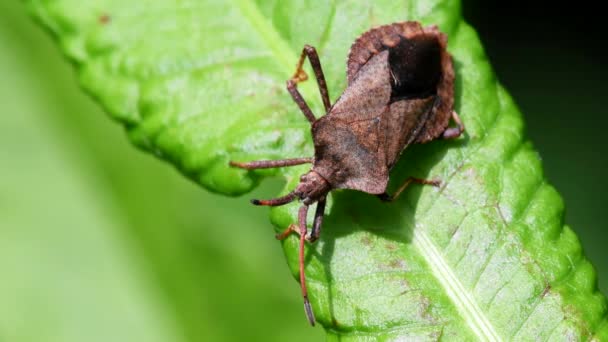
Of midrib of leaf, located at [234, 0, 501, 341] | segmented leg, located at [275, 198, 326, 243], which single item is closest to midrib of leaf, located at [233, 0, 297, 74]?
midrib of leaf, located at [234, 0, 501, 341]

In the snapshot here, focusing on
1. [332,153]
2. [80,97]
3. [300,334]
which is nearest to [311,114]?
[332,153]

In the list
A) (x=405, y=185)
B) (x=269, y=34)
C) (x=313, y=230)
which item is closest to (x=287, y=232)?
(x=313, y=230)

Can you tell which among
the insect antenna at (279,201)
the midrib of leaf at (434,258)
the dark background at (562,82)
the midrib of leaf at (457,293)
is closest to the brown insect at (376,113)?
the insect antenna at (279,201)

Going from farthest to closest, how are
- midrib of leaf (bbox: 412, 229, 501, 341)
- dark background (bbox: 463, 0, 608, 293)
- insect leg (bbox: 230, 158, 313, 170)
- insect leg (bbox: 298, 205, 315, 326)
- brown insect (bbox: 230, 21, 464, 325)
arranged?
dark background (bbox: 463, 0, 608, 293) < brown insect (bbox: 230, 21, 464, 325) < insect leg (bbox: 230, 158, 313, 170) < insect leg (bbox: 298, 205, 315, 326) < midrib of leaf (bbox: 412, 229, 501, 341)

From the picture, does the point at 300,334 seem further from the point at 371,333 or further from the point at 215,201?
A: the point at 371,333

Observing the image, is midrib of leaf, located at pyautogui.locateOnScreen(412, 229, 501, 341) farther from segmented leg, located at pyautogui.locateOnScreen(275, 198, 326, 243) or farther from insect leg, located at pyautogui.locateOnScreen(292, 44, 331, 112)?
insect leg, located at pyautogui.locateOnScreen(292, 44, 331, 112)

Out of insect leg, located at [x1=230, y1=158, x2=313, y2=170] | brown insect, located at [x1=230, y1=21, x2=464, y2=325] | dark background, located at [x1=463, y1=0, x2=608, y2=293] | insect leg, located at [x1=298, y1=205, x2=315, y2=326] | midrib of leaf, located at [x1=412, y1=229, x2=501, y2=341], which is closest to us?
midrib of leaf, located at [x1=412, y1=229, x2=501, y2=341]
